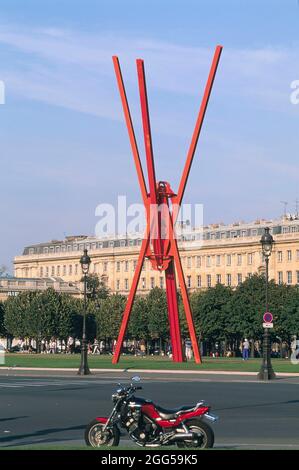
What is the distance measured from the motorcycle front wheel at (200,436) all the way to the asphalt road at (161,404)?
0.55 metres

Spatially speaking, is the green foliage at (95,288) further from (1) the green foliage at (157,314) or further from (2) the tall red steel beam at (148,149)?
(2) the tall red steel beam at (148,149)

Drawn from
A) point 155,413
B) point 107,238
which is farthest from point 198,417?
point 107,238

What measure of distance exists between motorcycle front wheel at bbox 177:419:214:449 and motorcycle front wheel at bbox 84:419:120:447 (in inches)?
42.8

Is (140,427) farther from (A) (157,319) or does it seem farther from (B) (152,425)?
(A) (157,319)

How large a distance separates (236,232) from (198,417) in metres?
135

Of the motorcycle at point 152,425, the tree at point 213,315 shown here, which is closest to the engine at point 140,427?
the motorcycle at point 152,425

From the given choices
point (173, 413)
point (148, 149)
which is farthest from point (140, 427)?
point (148, 149)

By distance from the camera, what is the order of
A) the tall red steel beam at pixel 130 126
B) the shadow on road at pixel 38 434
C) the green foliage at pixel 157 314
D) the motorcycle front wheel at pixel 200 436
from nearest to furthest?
1. the motorcycle front wheel at pixel 200 436
2. the shadow on road at pixel 38 434
3. the tall red steel beam at pixel 130 126
4. the green foliage at pixel 157 314

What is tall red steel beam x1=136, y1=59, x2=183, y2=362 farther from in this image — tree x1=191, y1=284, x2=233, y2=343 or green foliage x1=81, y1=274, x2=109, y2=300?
green foliage x1=81, y1=274, x2=109, y2=300

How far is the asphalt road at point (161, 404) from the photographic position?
19.3 meters

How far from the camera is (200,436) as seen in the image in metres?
16.7

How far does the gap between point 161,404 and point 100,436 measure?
1009cm

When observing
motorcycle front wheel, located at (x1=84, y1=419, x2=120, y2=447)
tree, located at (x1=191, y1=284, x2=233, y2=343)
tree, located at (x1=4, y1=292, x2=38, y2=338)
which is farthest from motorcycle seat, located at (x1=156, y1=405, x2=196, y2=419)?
tree, located at (x1=4, y1=292, x2=38, y2=338)

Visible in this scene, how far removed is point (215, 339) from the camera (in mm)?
105375
